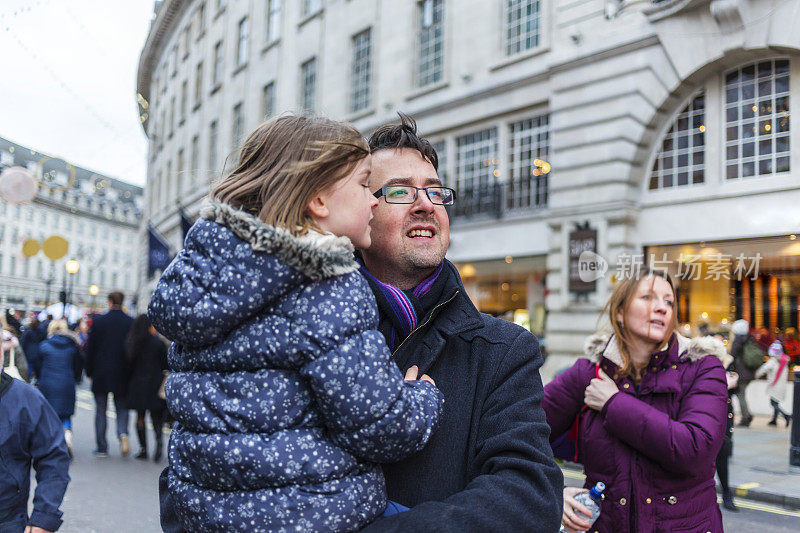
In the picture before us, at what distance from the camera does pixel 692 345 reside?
10.0ft

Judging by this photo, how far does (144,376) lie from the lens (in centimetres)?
963

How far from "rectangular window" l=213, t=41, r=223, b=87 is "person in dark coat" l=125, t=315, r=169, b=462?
2263 cm

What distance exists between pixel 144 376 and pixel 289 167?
8.88 meters

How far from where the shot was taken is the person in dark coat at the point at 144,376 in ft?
31.1

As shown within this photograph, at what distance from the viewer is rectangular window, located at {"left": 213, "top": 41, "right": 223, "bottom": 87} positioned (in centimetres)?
3020

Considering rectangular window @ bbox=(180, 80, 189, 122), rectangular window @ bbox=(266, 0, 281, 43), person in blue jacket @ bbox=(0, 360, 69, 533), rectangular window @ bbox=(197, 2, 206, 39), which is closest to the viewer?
person in blue jacket @ bbox=(0, 360, 69, 533)

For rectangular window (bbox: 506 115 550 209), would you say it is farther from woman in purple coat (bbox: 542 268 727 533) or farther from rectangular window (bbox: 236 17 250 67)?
rectangular window (bbox: 236 17 250 67)

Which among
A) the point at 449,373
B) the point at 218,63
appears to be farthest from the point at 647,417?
the point at 218,63

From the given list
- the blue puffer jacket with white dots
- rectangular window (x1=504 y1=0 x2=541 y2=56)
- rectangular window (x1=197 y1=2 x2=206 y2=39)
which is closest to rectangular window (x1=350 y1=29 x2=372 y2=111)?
rectangular window (x1=504 y1=0 x2=541 y2=56)

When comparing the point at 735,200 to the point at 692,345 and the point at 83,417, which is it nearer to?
the point at 692,345

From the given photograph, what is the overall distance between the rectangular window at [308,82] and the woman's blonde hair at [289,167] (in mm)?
22252

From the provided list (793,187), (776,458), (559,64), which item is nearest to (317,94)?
(559,64)

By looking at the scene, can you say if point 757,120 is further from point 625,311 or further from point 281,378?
point 281,378

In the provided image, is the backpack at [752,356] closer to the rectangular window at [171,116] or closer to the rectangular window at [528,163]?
the rectangular window at [528,163]
